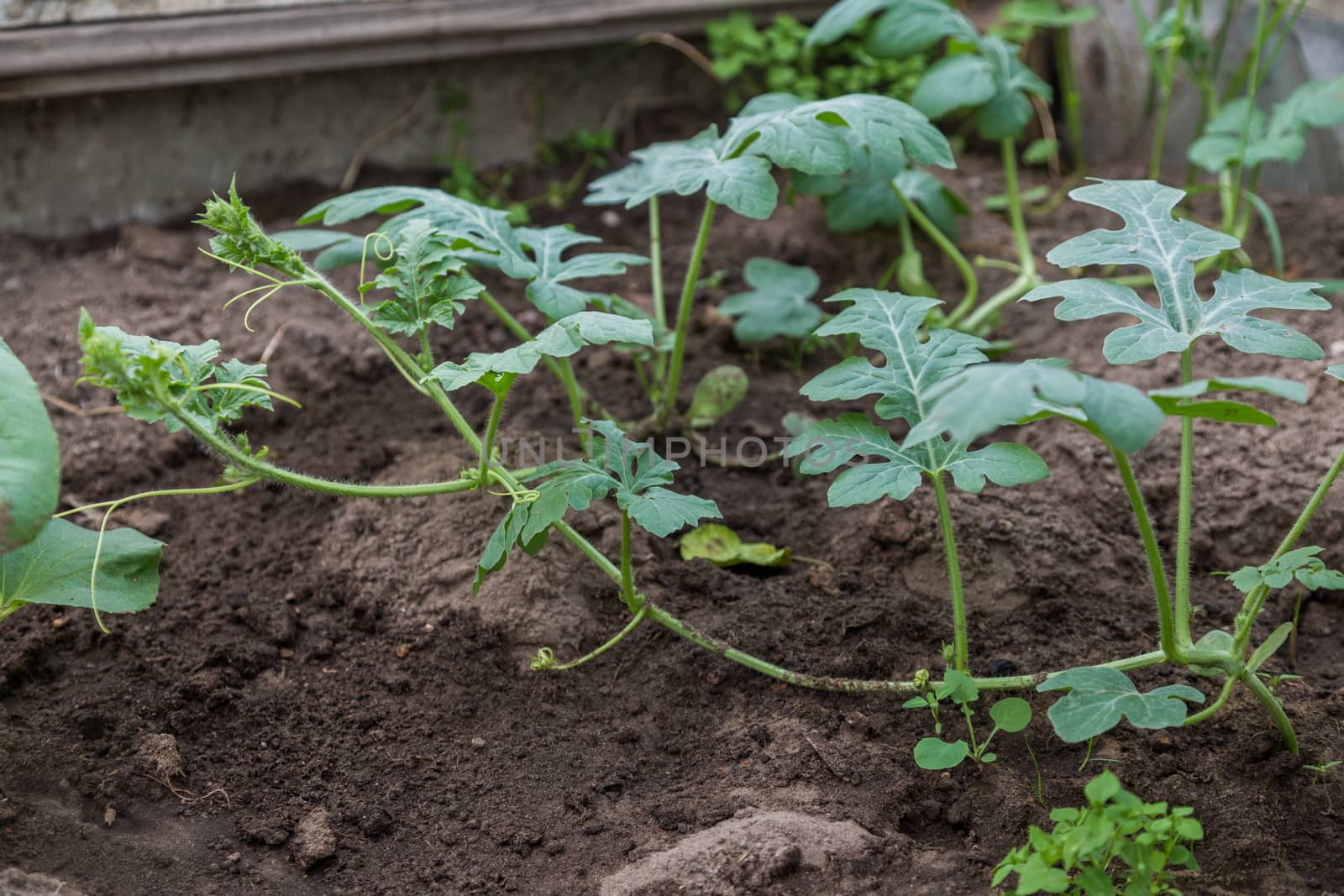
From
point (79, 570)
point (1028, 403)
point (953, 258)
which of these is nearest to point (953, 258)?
point (953, 258)

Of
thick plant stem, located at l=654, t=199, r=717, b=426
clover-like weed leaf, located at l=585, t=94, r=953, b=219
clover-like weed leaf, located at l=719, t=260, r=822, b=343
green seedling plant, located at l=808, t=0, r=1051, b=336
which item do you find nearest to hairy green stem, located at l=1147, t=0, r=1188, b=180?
green seedling plant, located at l=808, t=0, r=1051, b=336

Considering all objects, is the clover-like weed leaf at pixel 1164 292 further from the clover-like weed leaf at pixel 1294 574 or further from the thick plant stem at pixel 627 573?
the thick plant stem at pixel 627 573

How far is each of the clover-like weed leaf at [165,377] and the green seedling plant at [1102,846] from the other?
1.42 meters

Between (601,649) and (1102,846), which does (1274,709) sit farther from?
(601,649)

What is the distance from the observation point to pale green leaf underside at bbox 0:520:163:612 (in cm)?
201

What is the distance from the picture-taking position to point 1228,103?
373cm

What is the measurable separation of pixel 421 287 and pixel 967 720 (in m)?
1.26

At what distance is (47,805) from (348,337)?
1.53m

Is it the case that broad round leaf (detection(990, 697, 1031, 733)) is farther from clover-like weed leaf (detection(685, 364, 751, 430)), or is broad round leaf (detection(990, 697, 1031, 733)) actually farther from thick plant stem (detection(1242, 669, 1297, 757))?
Answer: clover-like weed leaf (detection(685, 364, 751, 430))

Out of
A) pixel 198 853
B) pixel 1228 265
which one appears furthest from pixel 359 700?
pixel 1228 265

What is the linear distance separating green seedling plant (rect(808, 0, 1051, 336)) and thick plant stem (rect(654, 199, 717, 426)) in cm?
85

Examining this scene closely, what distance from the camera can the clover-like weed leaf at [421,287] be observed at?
215 cm

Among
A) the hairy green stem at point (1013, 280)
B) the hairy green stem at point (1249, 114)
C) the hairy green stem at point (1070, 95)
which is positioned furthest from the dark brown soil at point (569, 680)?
the hairy green stem at point (1070, 95)

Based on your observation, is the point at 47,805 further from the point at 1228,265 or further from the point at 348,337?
the point at 1228,265
